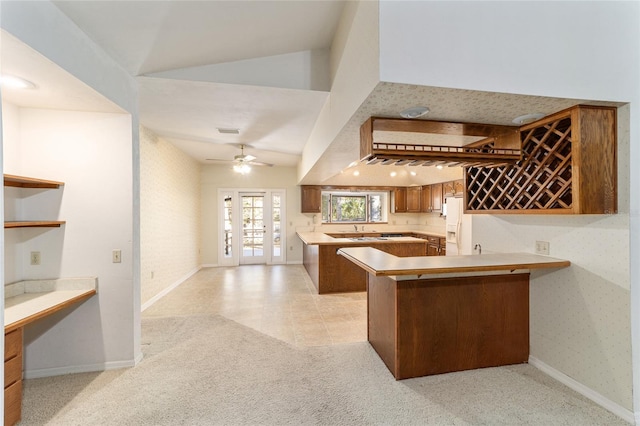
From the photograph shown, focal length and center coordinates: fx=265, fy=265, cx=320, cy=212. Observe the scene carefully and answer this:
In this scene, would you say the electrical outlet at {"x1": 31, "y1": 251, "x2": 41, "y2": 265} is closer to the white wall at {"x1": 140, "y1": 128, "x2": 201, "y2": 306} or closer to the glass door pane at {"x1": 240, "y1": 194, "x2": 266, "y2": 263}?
the white wall at {"x1": 140, "y1": 128, "x2": 201, "y2": 306}

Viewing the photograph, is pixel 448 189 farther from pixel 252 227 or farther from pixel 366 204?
pixel 252 227

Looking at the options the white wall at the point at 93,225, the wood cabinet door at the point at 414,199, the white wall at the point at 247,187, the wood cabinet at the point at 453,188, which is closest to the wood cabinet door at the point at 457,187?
the wood cabinet at the point at 453,188

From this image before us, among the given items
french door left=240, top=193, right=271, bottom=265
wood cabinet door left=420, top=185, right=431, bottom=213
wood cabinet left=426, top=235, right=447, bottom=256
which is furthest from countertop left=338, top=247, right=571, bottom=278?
french door left=240, top=193, right=271, bottom=265

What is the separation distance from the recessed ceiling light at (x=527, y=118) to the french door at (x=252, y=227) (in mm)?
5298

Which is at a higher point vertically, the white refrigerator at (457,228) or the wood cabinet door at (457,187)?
the wood cabinet door at (457,187)

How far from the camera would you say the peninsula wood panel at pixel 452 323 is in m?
2.19

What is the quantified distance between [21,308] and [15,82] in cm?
158

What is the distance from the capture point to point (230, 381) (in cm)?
215

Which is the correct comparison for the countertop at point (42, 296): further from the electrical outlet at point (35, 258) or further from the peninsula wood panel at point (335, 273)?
the peninsula wood panel at point (335, 273)

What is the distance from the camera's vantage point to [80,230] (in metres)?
2.32

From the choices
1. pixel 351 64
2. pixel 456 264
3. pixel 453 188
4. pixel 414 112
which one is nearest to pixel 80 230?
pixel 351 64

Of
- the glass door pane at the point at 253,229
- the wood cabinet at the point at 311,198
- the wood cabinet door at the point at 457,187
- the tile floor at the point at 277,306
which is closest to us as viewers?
the tile floor at the point at 277,306

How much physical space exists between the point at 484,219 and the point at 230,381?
2.96 m

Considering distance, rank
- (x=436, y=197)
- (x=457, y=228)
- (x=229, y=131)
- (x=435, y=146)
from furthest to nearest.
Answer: (x=436, y=197)
(x=457, y=228)
(x=229, y=131)
(x=435, y=146)
